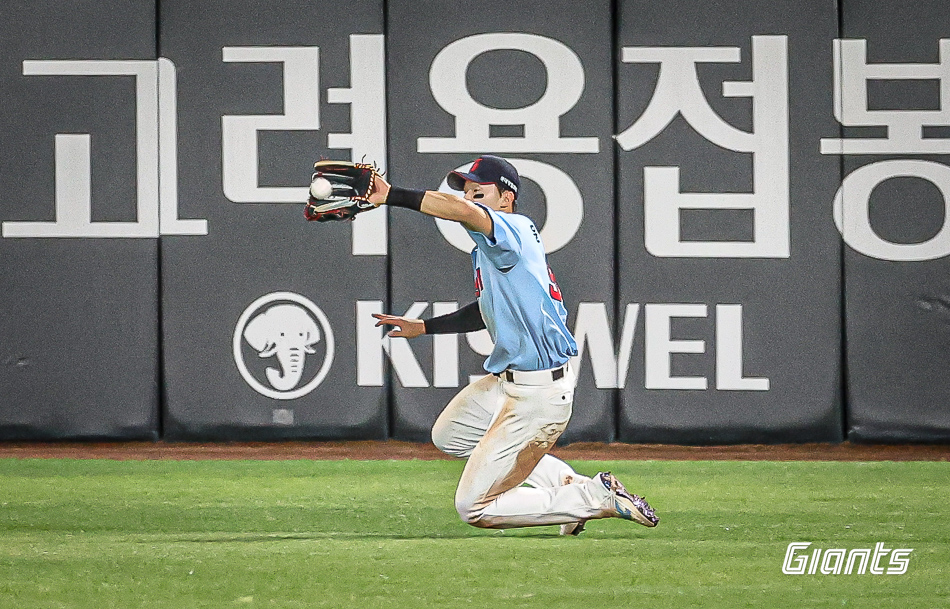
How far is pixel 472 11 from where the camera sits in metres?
8.88

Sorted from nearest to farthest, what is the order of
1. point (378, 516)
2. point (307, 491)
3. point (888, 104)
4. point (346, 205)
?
1. point (346, 205)
2. point (378, 516)
3. point (307, 491)
4. point (888, 104)

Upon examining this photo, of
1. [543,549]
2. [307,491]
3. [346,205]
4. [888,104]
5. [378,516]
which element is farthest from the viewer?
[888,104]

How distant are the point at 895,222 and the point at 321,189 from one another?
5.63 metres

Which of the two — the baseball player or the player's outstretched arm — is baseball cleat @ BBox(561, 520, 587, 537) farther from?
the player's outstretched arm

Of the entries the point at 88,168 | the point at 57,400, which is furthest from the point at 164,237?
the point at 57,400

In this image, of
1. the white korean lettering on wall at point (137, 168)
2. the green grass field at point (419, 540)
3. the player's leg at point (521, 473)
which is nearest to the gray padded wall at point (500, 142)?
the green grass field at point (419, 540)

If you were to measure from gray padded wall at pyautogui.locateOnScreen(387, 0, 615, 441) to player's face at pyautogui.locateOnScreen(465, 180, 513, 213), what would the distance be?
3.53m

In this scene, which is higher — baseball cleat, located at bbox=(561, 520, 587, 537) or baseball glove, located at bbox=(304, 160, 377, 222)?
baseball glove, located at bbox=(304, 160, 377, 222)

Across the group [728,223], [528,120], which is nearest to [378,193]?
[528,120]

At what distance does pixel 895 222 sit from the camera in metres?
8.74

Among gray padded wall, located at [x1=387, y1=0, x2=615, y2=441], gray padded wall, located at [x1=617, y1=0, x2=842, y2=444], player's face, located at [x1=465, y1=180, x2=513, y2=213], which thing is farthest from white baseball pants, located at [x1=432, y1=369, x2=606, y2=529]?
gray padded wall, located at [x1=617, y1=0, x2=842, y2=444]

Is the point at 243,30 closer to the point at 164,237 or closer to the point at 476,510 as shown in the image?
the point at 164,237

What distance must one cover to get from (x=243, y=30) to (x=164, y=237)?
5.35 ft

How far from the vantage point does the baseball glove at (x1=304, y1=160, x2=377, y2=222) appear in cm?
443
